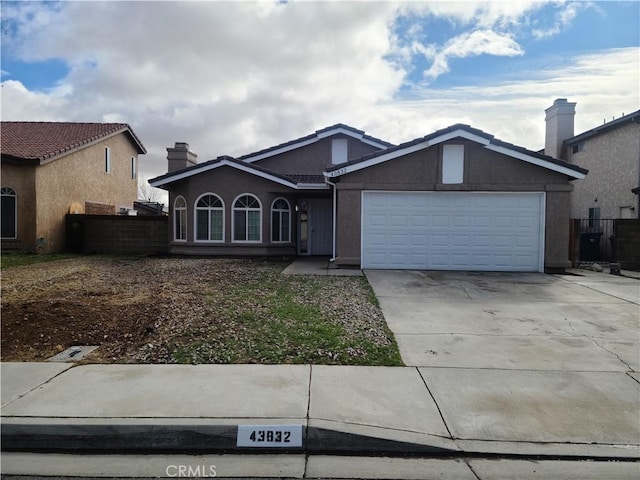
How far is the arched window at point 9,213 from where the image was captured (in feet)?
59.0

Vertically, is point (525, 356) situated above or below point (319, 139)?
below

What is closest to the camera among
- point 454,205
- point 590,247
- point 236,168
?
point 454,205

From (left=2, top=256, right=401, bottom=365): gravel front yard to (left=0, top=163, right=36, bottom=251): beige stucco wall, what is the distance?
7545mm

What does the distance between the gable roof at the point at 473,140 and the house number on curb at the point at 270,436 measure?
33.0ft

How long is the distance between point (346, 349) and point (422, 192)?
850 cm

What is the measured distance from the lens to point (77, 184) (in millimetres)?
21156

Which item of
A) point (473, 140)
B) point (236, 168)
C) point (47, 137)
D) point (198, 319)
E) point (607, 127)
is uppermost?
point (607, 127)

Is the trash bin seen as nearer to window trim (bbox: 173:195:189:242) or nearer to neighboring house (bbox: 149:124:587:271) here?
neighboring house (bbox: 149:124:587:271)

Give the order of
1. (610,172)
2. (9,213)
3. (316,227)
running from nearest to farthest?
(9,213) < (316,227) < (610,172)

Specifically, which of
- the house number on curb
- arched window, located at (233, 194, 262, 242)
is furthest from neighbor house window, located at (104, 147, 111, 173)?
the house number on curb

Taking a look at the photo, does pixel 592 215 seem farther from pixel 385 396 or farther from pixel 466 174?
pixel 385 396

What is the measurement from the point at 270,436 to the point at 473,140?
1150 centimetres

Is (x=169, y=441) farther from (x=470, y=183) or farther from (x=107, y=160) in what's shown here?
(x=107, y=160)

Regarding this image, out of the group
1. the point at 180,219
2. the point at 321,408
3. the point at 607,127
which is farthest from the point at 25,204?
the point at 607,127
